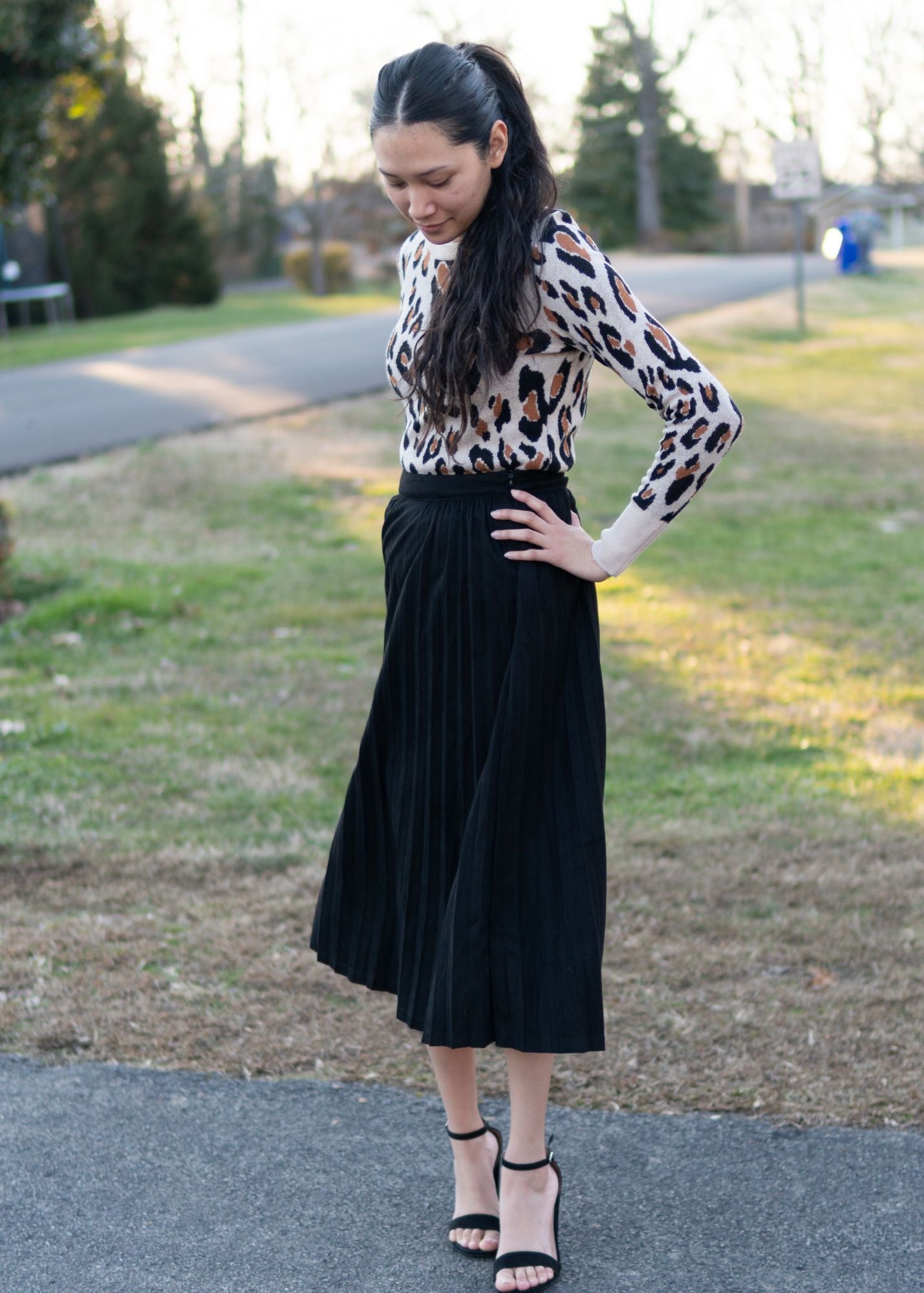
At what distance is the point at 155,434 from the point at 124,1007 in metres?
9.35

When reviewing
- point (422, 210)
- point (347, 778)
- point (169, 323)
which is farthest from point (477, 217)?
point (169, 323)

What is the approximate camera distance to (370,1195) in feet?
8.91

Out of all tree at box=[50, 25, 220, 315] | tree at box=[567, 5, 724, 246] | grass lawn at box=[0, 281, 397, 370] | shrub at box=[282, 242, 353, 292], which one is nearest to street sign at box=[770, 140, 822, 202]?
grass lawn at box=[0, 281, 397, 370]

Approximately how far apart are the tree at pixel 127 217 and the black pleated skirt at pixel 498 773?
2934 centimetres

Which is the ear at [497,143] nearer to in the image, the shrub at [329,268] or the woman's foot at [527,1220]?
the woman's foot at [527,1220]

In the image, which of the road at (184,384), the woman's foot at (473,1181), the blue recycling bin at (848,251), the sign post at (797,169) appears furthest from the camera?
the blue recycling bin at (848,251)

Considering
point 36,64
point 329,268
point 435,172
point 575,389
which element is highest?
point 329,268

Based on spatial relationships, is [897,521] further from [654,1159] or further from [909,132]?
[909,132]

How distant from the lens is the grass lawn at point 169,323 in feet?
70.5

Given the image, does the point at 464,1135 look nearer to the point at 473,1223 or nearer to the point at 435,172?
the point at 473,1223

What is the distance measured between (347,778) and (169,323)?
74.0 ft

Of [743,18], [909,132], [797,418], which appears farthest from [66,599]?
[909,132]

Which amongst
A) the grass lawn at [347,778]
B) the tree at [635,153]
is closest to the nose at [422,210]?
the grass lawn at [347,778]

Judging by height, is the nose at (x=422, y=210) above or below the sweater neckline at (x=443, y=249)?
above
